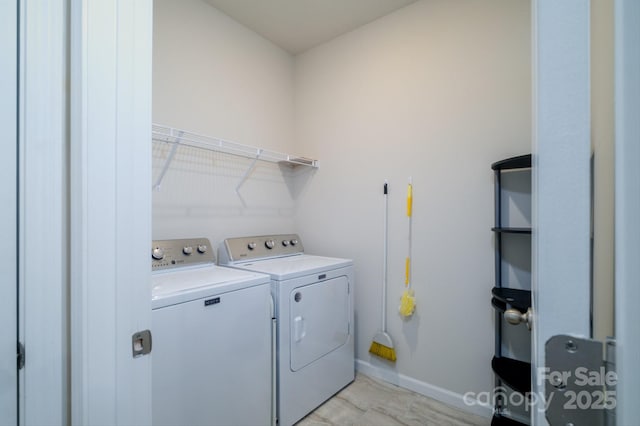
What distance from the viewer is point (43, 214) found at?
699mm

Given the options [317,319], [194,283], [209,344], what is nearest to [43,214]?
Answer: [194,283]

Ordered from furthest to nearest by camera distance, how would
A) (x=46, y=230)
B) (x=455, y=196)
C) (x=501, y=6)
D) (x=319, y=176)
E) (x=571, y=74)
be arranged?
(x=319, y=176) → (x=455, y=196) → (x=501, y=6) → (x=46, y=230) → (x=571, y=74)

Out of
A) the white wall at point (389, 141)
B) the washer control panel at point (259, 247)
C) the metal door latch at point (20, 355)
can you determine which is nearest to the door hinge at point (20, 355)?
the metal door latch at point (20, 355)

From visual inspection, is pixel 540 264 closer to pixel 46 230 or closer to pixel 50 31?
pixel 46 230

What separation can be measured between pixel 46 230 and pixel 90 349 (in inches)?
12.8

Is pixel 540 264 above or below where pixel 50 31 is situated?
below

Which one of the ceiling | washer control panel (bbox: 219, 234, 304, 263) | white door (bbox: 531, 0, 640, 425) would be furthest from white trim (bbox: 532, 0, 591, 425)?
the ceiling

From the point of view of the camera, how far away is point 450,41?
6.25 ft

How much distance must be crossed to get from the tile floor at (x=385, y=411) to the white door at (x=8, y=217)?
1.53 m

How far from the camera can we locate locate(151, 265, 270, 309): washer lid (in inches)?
46.8

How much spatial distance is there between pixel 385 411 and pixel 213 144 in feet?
7.19

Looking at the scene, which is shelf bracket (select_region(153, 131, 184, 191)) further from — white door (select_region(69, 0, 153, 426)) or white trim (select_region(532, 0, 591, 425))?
white trim (select_region(532, 0, 591, 425))

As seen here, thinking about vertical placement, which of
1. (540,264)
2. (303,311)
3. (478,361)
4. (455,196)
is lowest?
(478,361)

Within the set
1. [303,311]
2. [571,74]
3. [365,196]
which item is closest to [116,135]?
[571,74]
